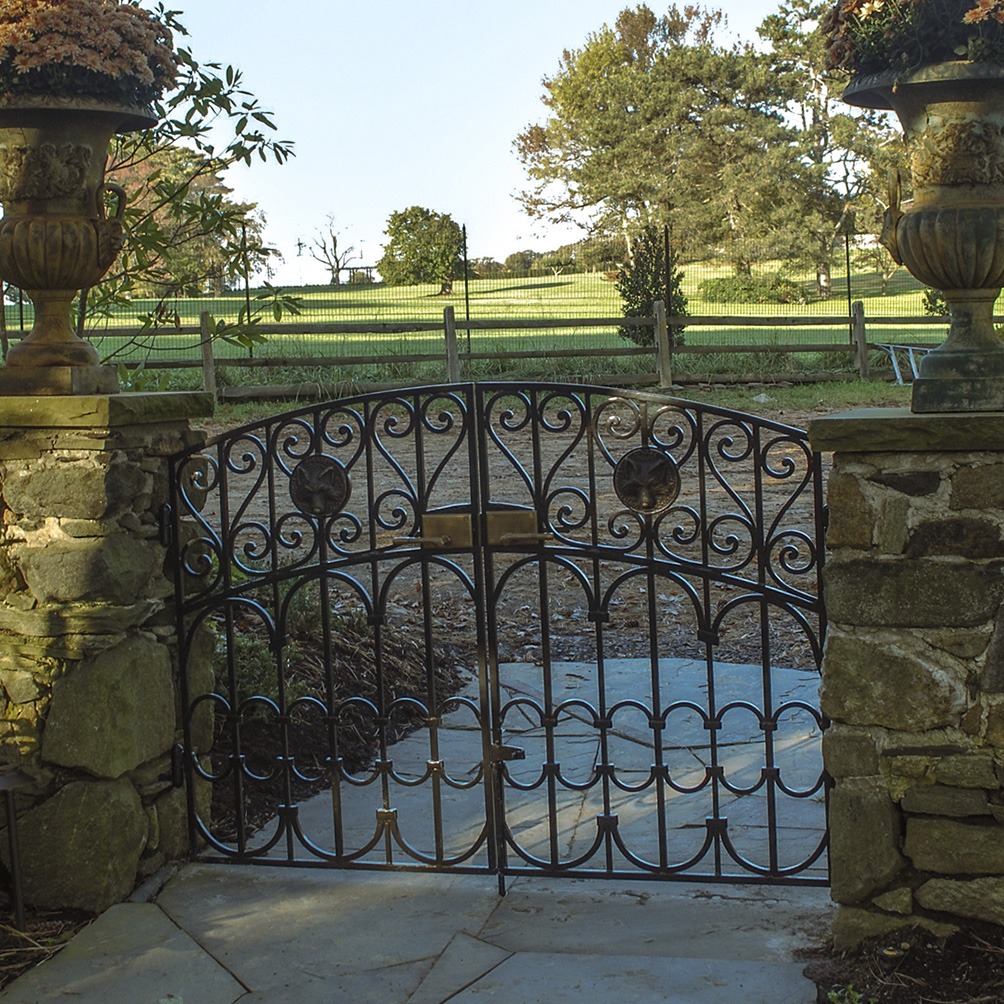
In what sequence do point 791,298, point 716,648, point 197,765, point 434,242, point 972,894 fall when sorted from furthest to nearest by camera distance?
point 791,298
point 434,242
point 716,648
point 197,765
point 972,894

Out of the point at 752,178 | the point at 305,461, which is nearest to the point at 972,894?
the point at 305,461

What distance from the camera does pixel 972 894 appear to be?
116 inches

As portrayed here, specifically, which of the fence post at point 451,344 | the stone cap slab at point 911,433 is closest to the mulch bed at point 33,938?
Answer: the stone cap slab at point 911,433

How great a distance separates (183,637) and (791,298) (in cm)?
2735

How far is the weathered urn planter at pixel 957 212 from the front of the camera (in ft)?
9.52

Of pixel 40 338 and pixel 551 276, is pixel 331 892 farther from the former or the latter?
pixel 551 276

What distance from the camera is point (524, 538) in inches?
138

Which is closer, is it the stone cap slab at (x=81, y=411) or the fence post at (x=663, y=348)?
the stone cap slab at (x=81, y=411)

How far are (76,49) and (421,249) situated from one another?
24.3 meters

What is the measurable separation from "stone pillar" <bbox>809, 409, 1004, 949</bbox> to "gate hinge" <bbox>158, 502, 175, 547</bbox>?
1.93 metres

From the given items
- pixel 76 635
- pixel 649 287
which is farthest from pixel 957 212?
pixel 649 287

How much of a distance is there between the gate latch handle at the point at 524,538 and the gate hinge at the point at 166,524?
1016 mm

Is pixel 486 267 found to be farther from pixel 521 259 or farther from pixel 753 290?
pixel 753 290

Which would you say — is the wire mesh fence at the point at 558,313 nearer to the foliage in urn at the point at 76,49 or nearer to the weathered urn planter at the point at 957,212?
the foliage in urn at the point at 76,49
